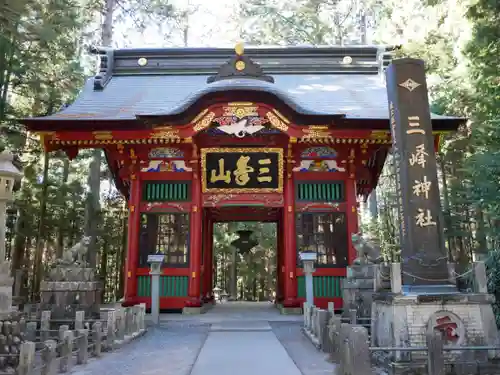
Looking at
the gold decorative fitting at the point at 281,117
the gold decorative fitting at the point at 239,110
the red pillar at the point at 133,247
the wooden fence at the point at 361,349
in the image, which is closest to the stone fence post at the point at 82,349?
the wooden fence at the point at 361,349

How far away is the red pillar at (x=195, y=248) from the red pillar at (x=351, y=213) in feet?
12.7

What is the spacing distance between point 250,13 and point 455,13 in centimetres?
1522

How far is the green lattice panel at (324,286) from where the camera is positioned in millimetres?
11359

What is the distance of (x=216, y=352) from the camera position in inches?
251

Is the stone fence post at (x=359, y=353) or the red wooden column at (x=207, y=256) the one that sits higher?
the red wooden column at (x=207, y=256)

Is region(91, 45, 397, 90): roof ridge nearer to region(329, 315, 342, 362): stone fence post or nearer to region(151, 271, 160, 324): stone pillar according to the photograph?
region(151, 271, 160, 324): stone pillar

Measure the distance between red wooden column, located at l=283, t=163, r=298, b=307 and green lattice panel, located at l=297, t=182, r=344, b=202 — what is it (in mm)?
290

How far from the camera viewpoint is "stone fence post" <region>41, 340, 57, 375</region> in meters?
4.72

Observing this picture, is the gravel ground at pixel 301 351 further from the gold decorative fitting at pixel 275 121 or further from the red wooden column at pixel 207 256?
the red wooden column at pixel 207 256

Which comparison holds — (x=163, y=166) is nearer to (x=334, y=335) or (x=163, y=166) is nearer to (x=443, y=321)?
(x=334, y=335)

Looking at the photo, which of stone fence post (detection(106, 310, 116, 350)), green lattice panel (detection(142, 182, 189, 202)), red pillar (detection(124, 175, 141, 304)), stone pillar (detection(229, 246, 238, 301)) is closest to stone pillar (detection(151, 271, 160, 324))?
red pillar (detection(124, 175, 141, 304))

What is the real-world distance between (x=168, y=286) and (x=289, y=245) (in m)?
3.27

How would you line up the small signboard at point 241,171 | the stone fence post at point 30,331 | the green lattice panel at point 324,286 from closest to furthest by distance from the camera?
the stone fence post at point 30,331
the green lattice panel at point 324,286
the small signboard at point 241,171

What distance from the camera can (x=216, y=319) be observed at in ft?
33.1
